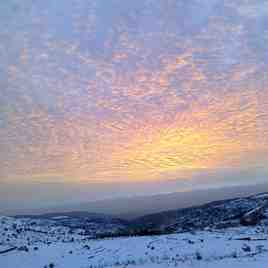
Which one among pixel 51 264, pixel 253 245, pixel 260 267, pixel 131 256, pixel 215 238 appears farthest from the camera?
pixel 215 238

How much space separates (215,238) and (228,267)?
14.2 meters

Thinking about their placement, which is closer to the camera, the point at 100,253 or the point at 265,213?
the point at 100,253

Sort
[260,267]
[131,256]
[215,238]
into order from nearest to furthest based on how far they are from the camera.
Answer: [260,267]
[131,256]
[215,238]

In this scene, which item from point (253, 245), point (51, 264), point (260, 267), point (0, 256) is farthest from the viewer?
point (0, 256)

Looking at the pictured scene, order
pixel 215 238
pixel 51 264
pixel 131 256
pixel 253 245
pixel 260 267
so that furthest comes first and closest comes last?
pixel 215 238, pixel 253 245, pixel 131 256, pixel 51 264, pixel 260 267

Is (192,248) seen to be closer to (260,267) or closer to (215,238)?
(215,238)

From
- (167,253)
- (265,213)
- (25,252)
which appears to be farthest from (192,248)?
(265,213)

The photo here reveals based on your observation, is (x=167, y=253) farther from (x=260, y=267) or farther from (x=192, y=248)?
(x=260, y=267)

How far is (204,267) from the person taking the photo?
16.0 m

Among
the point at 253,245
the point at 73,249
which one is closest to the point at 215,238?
the point at 253,245

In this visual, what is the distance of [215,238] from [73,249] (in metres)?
12.0

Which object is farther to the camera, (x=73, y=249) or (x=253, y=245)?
(x=73, y=249)

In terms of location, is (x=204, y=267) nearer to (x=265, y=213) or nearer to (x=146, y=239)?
(x=146, y=239)

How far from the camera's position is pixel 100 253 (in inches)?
971
